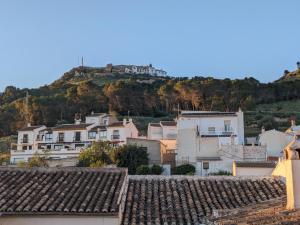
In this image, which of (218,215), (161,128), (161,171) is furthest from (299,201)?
(161,128)

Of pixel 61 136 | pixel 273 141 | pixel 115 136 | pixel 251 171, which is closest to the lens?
pixel 251 171

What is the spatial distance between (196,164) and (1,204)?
134ft

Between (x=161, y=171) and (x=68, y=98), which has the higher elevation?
(x=68, y=98)

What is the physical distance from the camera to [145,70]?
16038cm

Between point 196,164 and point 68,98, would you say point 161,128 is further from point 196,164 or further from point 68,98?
point 68,98

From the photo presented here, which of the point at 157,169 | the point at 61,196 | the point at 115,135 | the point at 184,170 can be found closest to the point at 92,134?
the point at 115,135

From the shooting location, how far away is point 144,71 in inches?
6319

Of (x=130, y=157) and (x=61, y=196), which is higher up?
(x=130, y=157)

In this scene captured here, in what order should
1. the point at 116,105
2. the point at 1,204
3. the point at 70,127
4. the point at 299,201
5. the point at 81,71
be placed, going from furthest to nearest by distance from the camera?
the point at 81,71 < the point at 116,105 < the point at 70,127 < the point at 1,204 < the point at 299,201

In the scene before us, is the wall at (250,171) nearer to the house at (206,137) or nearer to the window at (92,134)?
the house at (206,137)

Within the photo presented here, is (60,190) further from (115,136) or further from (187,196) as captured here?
(115,136)

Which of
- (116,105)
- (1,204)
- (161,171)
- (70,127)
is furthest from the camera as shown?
(116,105)

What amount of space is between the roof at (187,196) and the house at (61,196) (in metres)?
0.59

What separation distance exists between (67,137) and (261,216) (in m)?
61.8
